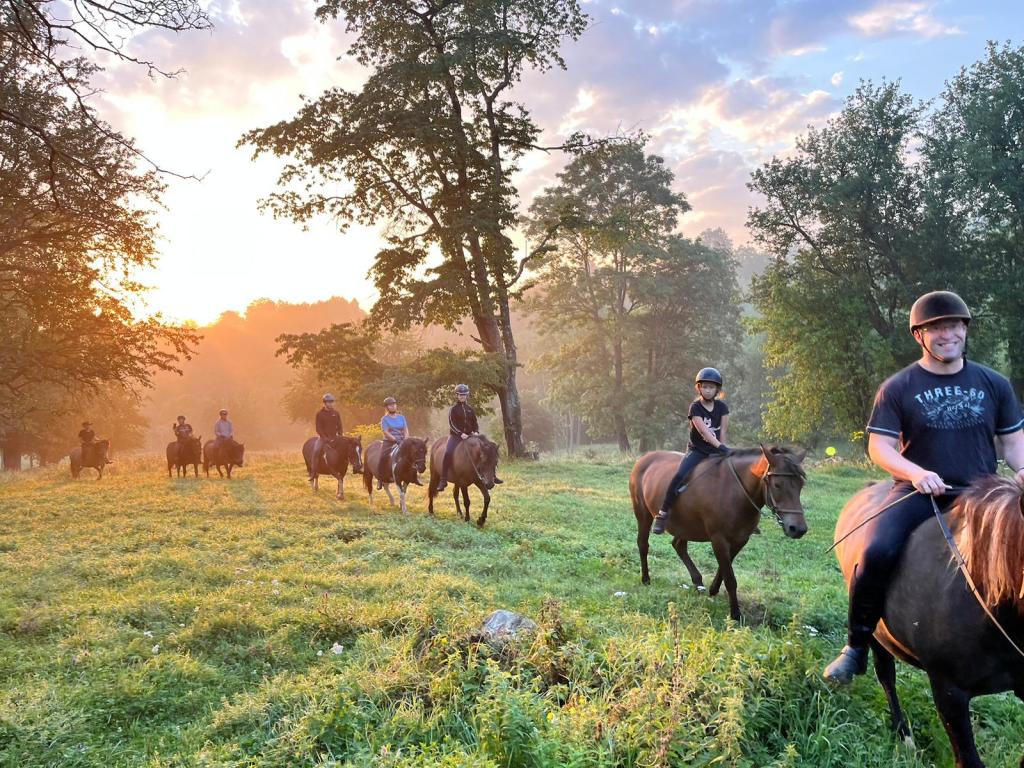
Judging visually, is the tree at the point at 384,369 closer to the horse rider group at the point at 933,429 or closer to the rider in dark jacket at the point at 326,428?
the rider in dark jacket at the point at 326,428

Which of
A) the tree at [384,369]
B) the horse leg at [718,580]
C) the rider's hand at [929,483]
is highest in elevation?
the tree at [384,369]

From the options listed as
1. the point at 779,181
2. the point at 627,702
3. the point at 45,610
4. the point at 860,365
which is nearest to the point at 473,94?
the point at 779,181

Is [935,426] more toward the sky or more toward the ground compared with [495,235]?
more toward the ground

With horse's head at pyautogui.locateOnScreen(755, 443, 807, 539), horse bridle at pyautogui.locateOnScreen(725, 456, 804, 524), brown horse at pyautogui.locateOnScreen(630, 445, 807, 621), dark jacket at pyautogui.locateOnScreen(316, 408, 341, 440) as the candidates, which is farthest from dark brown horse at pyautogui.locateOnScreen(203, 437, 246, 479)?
horse's head at pyautogui.locateOnScreen(755, 443, 807, 539)

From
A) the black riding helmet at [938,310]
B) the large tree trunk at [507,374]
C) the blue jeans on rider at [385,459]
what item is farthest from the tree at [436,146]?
the black riding helmet at [938,310]

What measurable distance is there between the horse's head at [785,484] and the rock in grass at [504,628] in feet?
9.00

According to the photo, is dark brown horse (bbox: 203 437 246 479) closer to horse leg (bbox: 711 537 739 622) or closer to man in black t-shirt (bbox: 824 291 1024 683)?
horse leg (bbox: 711 537 739 622)

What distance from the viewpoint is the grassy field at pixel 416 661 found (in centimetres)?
352

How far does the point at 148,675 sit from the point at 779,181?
3030 cm

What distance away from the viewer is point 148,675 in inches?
185

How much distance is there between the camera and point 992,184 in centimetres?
2397

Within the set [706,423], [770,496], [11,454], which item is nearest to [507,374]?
[706,423]

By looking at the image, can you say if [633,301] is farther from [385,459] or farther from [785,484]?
[785,484]

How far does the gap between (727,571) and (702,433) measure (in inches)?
64.2
